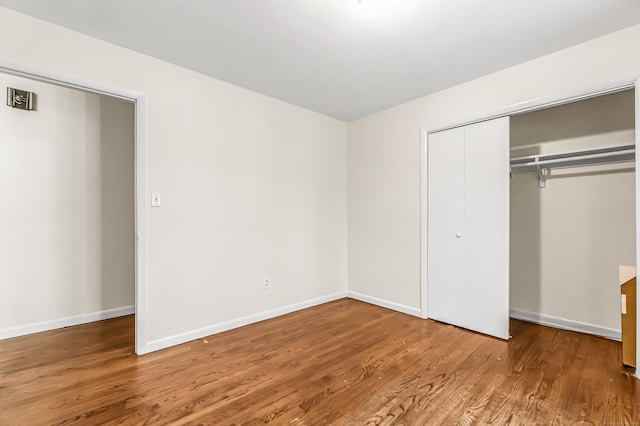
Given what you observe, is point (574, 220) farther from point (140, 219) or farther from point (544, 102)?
point (140, 219)

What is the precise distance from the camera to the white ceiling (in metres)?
1.95

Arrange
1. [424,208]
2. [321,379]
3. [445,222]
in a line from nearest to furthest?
[321,379] → [445,222] → [424,208]

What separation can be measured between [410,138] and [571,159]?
1529 mm

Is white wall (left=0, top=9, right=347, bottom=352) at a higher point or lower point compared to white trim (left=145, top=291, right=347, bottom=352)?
higher

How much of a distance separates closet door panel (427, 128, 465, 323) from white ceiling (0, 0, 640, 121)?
27.6 inches

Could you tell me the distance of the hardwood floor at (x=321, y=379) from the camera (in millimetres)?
1745

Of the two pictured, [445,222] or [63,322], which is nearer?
[63,322]

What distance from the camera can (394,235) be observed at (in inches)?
147

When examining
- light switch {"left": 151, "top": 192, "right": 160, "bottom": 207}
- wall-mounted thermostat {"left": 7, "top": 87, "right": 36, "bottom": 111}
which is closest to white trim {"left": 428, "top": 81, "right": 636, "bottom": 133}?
light switch {"left": 151, "top": 192, "right": 160, "bottom": 207}

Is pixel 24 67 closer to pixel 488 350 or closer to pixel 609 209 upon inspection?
pixel 488 350

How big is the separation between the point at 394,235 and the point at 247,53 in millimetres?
2527

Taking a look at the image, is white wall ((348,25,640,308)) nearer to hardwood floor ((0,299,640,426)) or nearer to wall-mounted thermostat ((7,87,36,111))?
hardwood floor ((0,299,640,426))

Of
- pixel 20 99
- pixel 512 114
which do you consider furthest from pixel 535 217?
pixel 20 99

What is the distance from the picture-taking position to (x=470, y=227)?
3.08m
